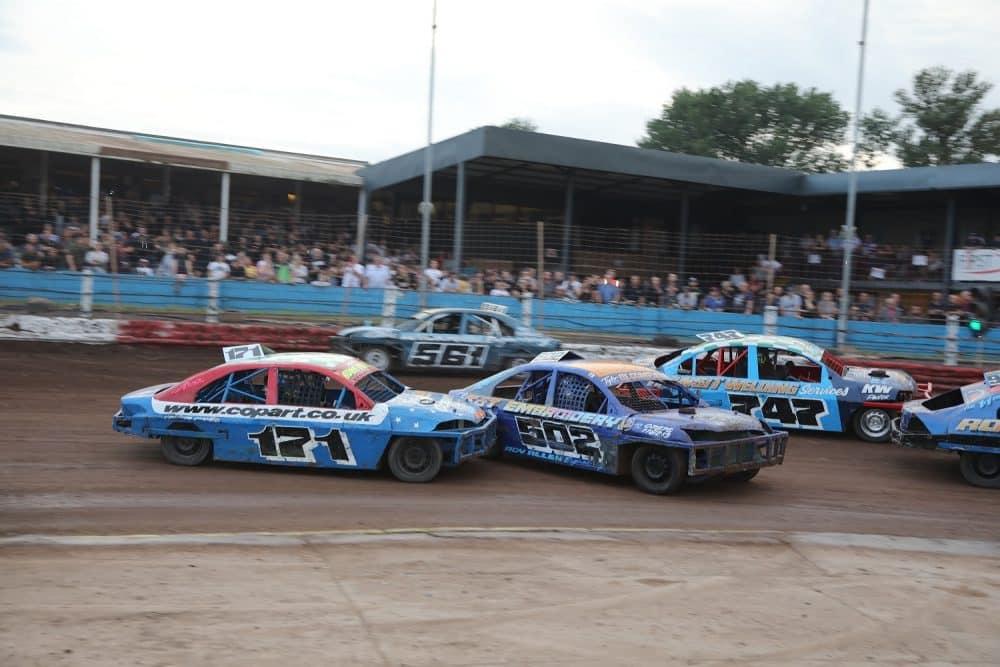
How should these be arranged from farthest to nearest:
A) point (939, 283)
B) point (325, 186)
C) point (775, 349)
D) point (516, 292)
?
point (325, 186), point (939, 283), point (516, 292), point (775, 349)

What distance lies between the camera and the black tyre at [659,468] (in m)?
9.09

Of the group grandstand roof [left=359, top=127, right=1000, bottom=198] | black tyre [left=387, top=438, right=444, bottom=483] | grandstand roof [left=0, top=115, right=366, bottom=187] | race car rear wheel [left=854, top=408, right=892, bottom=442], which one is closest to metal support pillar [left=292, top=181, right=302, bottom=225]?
grandstand roof [left=0, top=115, right=366, bottom=187]

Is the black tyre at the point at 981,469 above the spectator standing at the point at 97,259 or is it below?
below

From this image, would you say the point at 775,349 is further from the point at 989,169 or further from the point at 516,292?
the point at 989,169

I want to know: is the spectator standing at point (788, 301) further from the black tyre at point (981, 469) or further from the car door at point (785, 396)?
the black tyre at point (981, 469)

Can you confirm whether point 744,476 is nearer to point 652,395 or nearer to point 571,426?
point 652,395

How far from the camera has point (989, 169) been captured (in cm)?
2562

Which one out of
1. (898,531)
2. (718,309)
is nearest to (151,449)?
(898,531)

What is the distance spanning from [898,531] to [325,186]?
978 inches

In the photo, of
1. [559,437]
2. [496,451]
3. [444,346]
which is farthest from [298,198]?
[559,437]

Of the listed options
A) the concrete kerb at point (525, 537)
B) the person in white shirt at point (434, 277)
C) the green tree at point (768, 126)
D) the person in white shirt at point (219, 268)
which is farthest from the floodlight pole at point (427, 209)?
the green tree at point (768, 126)

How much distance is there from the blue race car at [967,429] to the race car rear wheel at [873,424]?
75.1 inches

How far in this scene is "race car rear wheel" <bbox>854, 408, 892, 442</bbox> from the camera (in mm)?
12784

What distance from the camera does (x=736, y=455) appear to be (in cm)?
926
